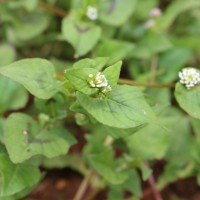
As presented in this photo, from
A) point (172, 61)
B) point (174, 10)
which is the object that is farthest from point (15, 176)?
point (174, 10)

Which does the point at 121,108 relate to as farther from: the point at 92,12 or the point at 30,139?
the point at 92,12

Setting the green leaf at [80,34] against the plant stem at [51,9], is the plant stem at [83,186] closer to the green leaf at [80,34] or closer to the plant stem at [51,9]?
the green leaf at [80,34]

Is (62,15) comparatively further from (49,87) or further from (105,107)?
(105,107)

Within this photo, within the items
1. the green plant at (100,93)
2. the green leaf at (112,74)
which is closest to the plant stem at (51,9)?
the green plant at (100,93)

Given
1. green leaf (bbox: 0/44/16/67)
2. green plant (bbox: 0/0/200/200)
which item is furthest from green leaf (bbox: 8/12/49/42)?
green leaf (bbox: 0/44/16/67)

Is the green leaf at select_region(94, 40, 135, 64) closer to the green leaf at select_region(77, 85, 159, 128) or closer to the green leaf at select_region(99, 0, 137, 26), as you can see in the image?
the green leaf at select_region(99, 0, 137, 26)

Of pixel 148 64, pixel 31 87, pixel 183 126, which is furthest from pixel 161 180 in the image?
pixel 31 87

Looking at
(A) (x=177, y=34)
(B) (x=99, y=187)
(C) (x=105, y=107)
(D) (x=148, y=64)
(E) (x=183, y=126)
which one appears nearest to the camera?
(C) (x=105, y=107)
